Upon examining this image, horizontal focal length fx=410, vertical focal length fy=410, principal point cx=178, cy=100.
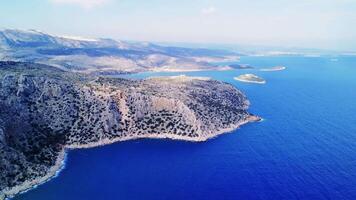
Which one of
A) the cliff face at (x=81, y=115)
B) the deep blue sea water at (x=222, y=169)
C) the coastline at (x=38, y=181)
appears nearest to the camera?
the coastline at (x=38, y=181)

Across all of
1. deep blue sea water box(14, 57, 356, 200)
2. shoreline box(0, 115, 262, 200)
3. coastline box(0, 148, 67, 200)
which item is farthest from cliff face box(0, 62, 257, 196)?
deep blue sea water box(14, 57, 356, 200)

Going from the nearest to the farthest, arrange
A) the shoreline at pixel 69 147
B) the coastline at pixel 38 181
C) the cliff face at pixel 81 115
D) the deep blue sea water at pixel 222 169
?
the coastline at pixel 38 181
the shoreline at pixel 69 147
the deep blue sea water at pixel 222 169
the cliff face at pixel 81 115

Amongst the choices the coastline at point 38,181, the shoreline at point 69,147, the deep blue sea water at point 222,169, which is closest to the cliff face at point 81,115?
the shoreline at point 69,147

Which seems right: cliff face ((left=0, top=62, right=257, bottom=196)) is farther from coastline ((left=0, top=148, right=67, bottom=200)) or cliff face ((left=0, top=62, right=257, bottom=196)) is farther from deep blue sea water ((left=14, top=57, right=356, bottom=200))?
deep blue sea water ((left=14, top=57, right=356, bottom=200))

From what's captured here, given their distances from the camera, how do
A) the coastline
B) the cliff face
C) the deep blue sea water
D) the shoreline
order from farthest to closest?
the cliff face < the deep blue sea water < the shoreline < the coastline

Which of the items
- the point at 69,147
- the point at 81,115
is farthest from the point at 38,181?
the point at 81,115

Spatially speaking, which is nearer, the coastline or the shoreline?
the coastline

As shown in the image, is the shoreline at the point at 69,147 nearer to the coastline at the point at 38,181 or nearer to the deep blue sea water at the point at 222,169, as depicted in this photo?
Result: the coastline at the point at 38,181

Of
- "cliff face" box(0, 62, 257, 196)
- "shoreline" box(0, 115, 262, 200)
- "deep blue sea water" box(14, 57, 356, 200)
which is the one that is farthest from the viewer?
"cliff face" box(0, 62, 257, 196)

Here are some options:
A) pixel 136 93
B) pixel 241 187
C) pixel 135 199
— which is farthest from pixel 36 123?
pixel 241 187

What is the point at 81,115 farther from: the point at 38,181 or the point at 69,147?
A: the point at 38,181
